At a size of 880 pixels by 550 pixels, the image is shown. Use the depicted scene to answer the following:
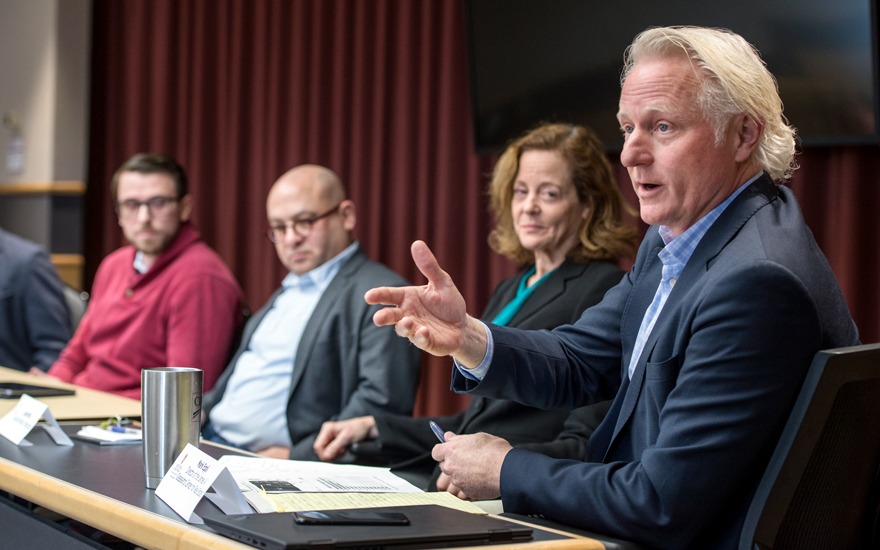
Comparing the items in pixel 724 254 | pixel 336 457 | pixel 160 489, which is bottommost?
pixel 336 457

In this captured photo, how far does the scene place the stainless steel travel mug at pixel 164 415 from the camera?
1.59m

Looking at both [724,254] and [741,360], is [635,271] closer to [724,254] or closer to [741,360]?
[724,254]

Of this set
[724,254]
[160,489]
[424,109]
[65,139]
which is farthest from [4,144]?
[724,254]

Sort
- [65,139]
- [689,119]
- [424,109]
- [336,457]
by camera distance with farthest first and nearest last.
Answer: [65,139] < [424,109] < [336,457] < [689,119]

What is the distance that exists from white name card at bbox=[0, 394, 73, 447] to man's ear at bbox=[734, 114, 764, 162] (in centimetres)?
135

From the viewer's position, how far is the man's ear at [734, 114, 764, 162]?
1632mm

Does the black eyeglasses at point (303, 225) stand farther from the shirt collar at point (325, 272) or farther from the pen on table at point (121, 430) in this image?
the pen on table at point (121, 430)

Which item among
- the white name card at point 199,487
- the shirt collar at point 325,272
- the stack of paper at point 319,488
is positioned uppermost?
the shirt collar at point 325,272

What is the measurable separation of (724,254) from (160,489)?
894mm

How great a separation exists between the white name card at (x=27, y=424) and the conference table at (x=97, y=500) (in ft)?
0.06

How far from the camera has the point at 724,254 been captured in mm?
1510

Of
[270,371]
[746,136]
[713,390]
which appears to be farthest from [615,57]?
[713,390]

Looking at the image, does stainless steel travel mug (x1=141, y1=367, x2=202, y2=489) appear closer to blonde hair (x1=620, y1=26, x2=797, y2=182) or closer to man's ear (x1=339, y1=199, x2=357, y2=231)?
blonde hair (x1=620, y1=26, x2=797, y2=182)

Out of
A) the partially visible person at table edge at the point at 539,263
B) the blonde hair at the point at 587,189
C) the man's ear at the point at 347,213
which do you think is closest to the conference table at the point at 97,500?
the partially visible person at table edge at the point at 539,263
